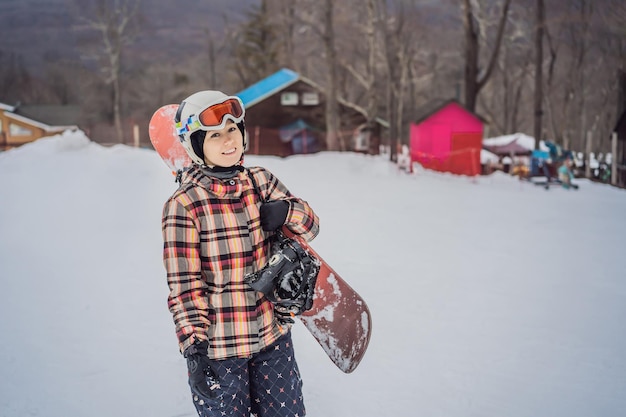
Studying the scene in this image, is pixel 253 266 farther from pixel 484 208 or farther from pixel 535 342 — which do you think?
pixel 484 208

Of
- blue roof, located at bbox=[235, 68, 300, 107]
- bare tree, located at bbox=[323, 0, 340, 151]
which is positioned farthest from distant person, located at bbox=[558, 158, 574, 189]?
blue roof, located at bbox=[235, 68, 300, 107]

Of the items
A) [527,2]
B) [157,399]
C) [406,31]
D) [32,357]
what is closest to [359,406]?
[157,399]

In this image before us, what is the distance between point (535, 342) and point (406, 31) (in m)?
33.4

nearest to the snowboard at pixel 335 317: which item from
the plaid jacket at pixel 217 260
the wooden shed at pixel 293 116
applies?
the plaid jacket at pixel 217 260

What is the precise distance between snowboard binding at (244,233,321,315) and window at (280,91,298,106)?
1019 inches

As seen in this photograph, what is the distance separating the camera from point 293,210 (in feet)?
7.68

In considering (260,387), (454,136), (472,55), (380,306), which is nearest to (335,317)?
(260,387)

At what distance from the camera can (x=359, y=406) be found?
11.7ft

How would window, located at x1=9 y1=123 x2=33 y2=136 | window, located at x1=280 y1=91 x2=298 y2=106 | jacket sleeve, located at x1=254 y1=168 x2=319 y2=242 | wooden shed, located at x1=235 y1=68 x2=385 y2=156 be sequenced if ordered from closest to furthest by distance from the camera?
jacket sleeve, located at x1=254 y1=168 x2=319 y2=242 < wooden shed, located at x1=235 y1=68 x2=385 y2=156 < window, located at x1=280 y1=91 x2=298 y2=106 < window, located at x1=9 y1=123 x2=33 y2=136

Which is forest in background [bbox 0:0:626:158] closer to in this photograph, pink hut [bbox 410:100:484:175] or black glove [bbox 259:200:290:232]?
pink hut [bbox 410:100:484:175]

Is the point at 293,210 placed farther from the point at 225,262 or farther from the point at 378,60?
the point at 378,60

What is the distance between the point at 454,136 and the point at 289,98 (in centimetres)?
1068

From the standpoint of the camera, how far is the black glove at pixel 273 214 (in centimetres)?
229

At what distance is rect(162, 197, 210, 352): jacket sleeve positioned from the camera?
213 centimetres
